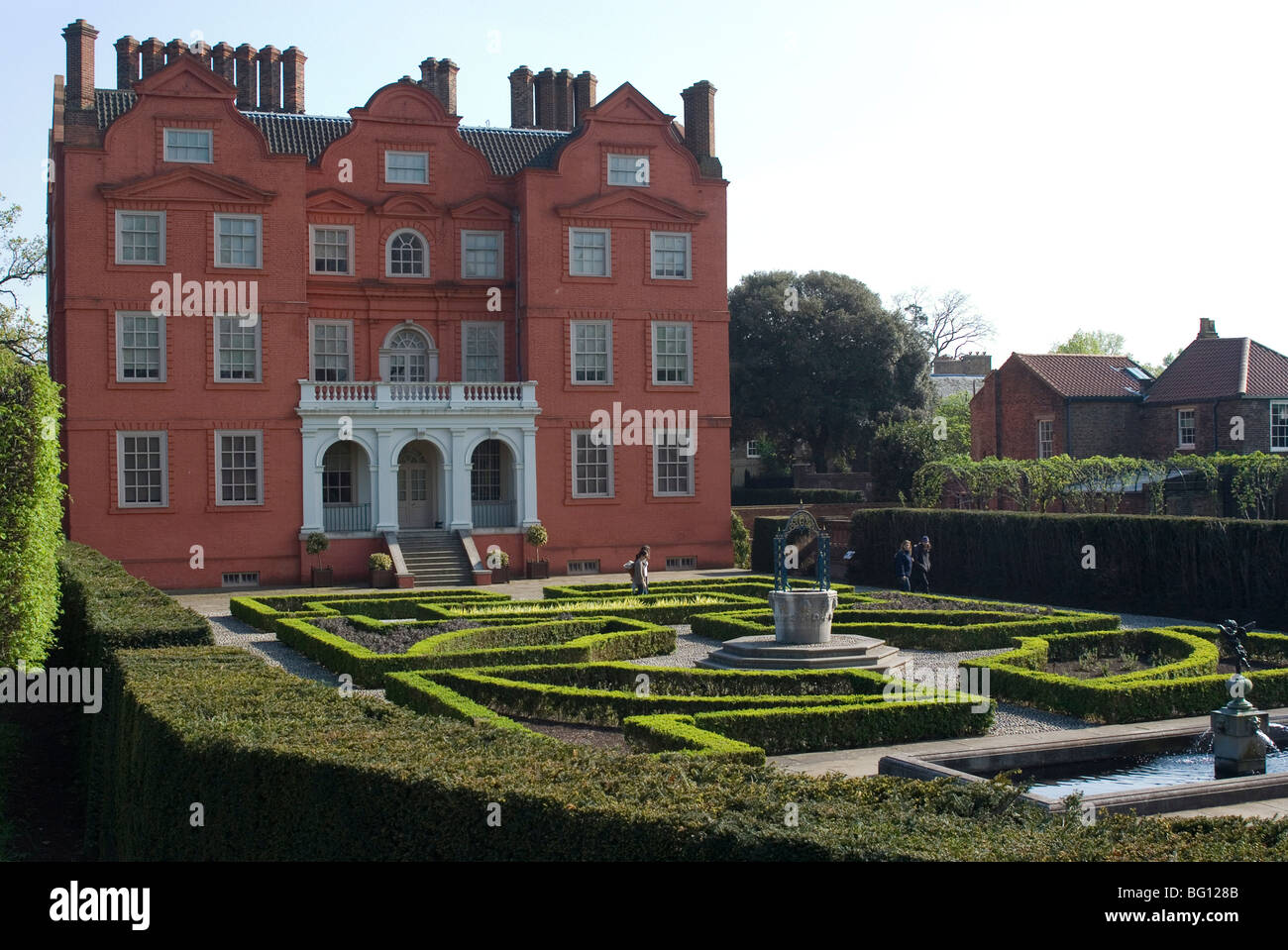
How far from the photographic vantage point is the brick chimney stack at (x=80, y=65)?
112 feet

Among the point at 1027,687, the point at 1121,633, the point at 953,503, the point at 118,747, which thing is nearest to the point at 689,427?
the point at 953,503

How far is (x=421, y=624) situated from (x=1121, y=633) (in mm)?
11399

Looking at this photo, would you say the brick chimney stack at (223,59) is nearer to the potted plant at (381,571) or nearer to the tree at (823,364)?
the potted plant at (381,571)

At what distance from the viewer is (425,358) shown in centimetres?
3800

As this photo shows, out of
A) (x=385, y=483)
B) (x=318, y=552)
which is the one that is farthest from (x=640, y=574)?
(x=318, y=552)

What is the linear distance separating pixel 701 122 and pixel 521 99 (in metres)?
6.73

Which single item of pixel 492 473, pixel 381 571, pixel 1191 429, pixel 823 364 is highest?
pixel 823 364

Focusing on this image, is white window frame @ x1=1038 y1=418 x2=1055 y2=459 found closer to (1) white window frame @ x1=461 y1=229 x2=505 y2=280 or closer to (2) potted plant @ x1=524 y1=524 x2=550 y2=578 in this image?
(2) potted plant @ x1=524 y1=524 x2=550 y2=578

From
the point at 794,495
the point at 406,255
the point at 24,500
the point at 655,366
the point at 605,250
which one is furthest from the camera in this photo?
the point at 794,495

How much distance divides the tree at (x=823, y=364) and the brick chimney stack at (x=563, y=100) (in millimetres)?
20559

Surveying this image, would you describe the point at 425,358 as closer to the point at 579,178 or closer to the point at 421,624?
the point at 579,178

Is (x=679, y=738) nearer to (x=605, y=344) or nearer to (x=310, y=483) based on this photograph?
(x=310, y=483)

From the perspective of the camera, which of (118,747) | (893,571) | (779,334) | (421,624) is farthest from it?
(779,334)

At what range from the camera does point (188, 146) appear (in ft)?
113
